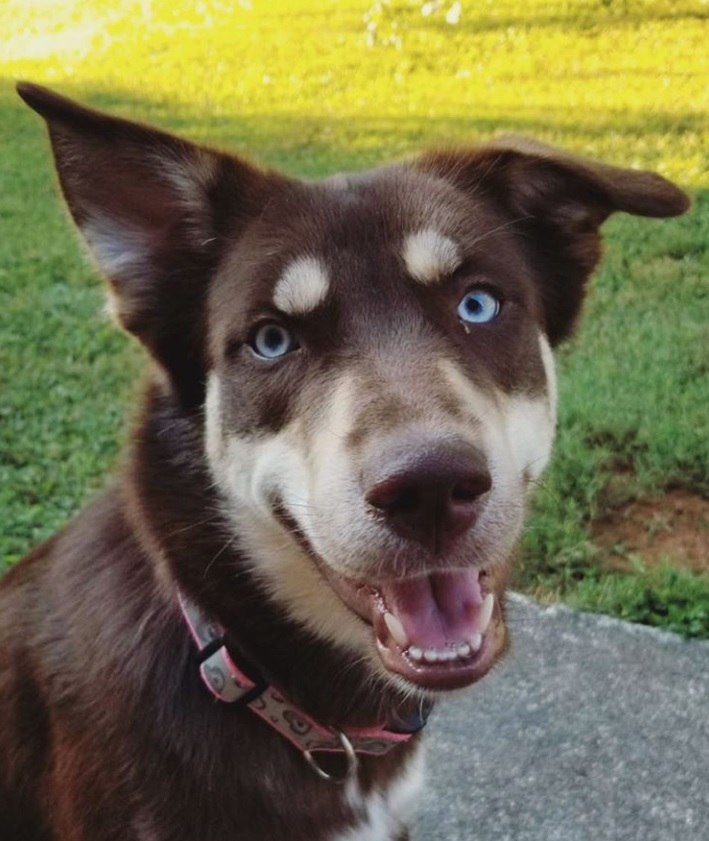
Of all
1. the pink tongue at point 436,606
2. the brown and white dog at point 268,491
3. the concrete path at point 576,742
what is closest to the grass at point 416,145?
the concrete path at point 576,742

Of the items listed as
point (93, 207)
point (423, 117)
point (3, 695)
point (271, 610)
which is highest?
point (93, 207)

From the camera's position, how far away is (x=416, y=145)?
7.67m

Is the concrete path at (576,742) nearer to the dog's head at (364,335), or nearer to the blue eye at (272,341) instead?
the dog's head at (364,335)

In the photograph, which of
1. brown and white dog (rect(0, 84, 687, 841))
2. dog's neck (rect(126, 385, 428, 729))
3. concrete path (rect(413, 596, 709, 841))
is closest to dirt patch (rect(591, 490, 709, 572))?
concrete path (rect(413, 596, 709, 841))

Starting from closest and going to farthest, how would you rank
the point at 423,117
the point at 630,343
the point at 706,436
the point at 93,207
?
the point at 93,207 → the point at 706,436 → the point at 630,343 → the point at 423,117

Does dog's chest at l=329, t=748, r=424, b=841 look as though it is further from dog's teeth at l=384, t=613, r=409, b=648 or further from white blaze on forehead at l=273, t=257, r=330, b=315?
white blaze on forehead at l=273, t=257, r=330, b=315

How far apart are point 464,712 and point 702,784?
29.0 inches

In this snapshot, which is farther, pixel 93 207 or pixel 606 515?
pixel 606 515

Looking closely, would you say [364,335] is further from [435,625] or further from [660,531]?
[660,531]

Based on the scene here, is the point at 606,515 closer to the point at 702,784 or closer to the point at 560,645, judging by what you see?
the point at 560,645

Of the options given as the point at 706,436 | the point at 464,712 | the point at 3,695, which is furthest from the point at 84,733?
the point at 706,436

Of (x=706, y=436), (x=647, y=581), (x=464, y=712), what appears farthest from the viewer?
(x=706, y=436)

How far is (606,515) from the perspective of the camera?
13.5 feet

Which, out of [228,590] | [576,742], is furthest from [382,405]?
[576,742]
